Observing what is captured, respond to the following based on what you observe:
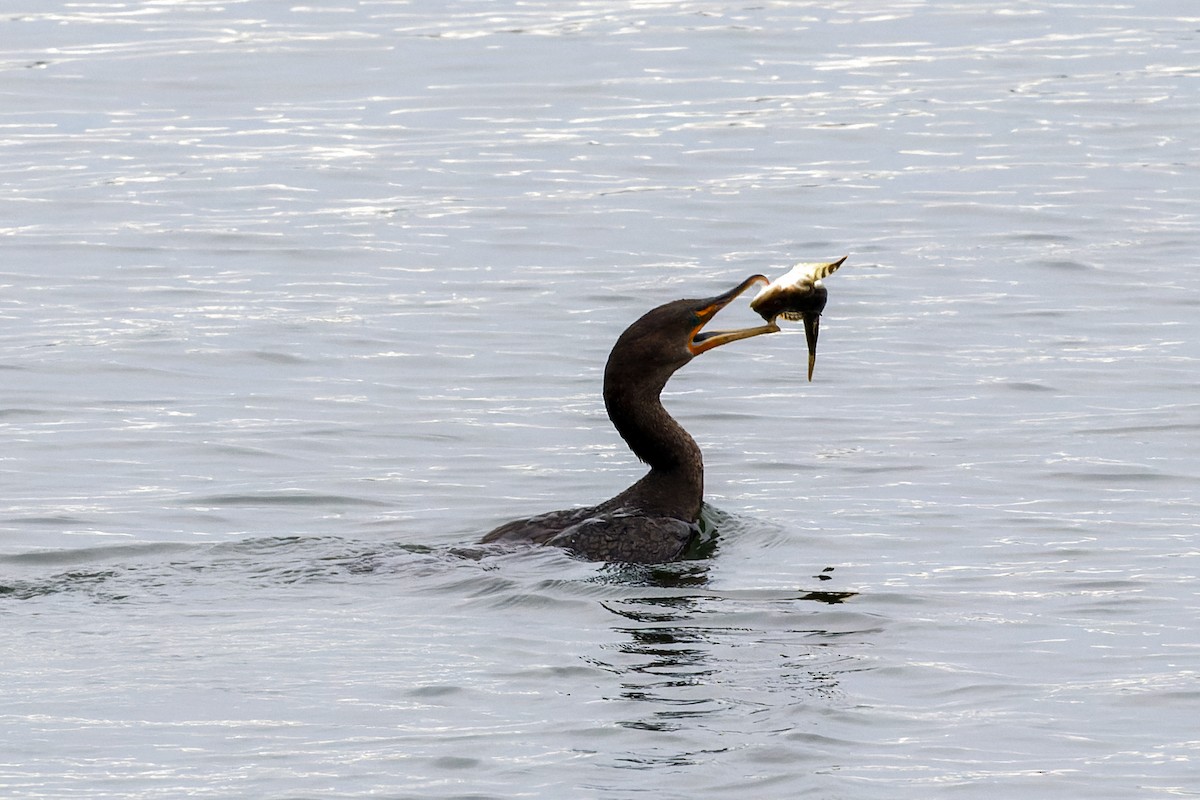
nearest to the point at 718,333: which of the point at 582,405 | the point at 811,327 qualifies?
the point at 811,327

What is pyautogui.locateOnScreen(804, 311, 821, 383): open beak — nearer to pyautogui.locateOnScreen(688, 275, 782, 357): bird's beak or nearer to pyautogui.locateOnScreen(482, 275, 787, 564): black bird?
pyautogui.locateOnScreen(688, 275, 782, 357): bird's beak

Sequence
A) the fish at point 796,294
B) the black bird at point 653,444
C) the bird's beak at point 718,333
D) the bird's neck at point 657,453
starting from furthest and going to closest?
the bird's neck at point 657,453
the fish at point 796,294
the bird's beak at point 718,333
the black bird at point 653,444

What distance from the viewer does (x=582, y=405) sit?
1411cm

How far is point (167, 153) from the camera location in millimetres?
22250

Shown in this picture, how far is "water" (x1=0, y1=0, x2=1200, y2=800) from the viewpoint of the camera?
306 inches

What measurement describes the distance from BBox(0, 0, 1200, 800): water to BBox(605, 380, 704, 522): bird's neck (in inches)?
14.8

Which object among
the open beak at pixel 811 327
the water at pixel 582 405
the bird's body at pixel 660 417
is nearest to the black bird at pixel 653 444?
the bird's body at pixel 660 417

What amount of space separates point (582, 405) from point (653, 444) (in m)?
3.38

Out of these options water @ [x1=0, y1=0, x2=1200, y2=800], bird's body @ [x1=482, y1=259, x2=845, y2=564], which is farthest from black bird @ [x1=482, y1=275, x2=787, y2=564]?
water @ [x1=0, y1=0, x2=1200, y2=800]

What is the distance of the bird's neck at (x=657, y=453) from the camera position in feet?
35.0

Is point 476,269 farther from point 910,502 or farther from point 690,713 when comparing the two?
point 690,713

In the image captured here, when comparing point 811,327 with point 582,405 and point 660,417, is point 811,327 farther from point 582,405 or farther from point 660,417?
point 582,405

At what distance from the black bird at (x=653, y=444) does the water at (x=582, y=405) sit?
32 centimetres

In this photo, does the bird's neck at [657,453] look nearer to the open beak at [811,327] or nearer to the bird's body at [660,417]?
the bird's body at [660,417]
